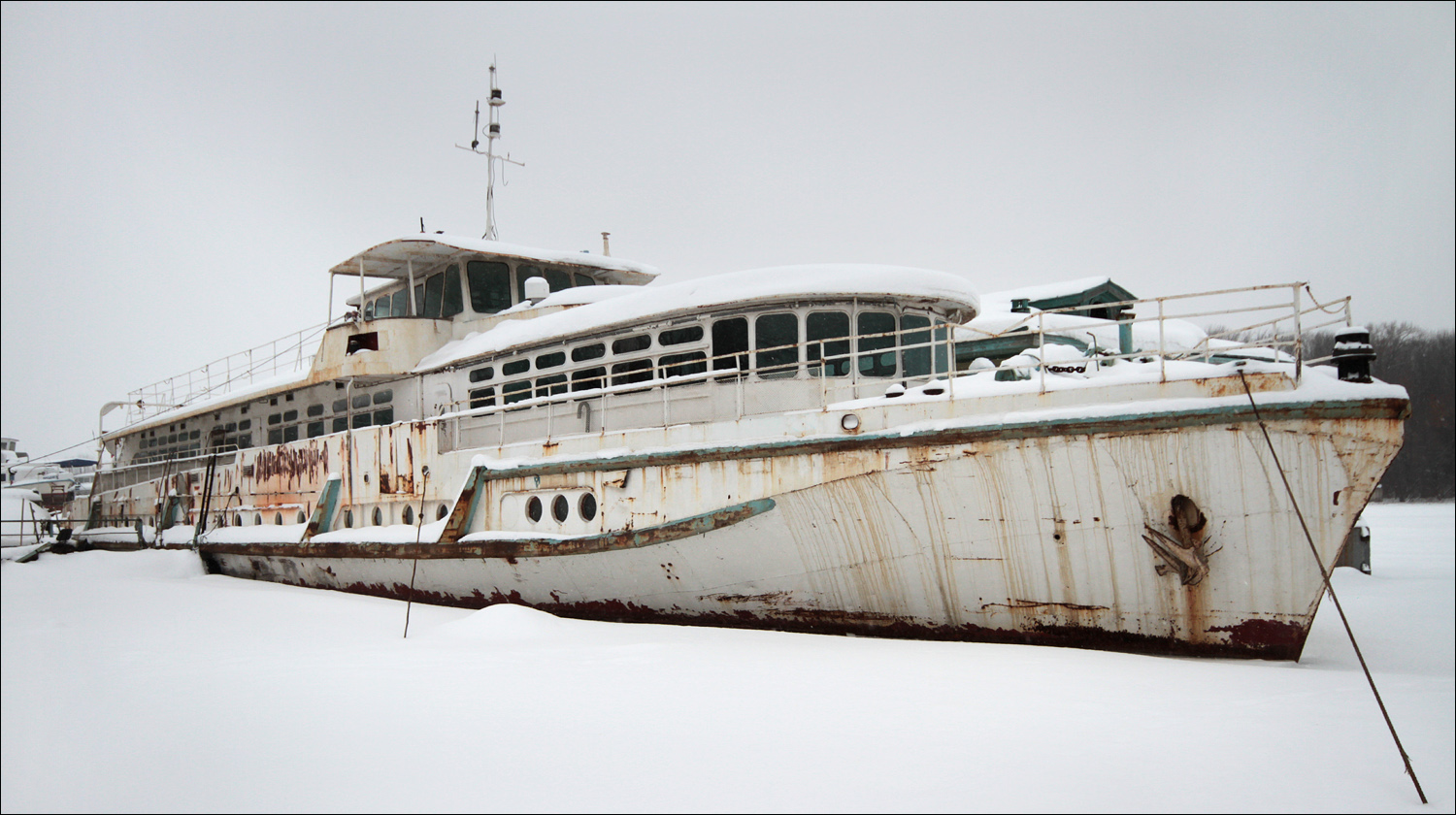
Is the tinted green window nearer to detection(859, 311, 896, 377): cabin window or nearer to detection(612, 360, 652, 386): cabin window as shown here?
detection(612, 360, 652, 386): cabin window

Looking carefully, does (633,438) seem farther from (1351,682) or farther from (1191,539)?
(1351,682)

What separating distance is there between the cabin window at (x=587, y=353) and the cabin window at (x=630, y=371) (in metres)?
0.29

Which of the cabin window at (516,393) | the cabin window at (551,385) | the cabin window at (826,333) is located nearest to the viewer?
the cabin window at (826,333)

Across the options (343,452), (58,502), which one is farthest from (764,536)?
(58,502)

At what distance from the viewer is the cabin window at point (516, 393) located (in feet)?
37.7

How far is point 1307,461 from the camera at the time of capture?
658 cm

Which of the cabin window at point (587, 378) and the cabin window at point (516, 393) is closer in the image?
the cabin window at point (587, 378)

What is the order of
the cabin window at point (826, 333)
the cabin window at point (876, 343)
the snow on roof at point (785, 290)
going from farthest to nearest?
the cabin window at point (876, 343)
the cabin window at point (826, 333)
the snow on roof at point (785, 290)

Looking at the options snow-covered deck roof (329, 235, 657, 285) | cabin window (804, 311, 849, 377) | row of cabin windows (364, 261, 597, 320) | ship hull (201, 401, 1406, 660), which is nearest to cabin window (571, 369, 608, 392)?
ship hull (201, 401, 1406, 660)

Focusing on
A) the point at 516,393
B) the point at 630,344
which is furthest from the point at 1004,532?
the point at 516,393

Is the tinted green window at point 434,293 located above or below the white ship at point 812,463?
above

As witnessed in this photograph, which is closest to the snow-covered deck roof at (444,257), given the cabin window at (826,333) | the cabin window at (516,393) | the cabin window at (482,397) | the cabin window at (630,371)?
the cabin window at (482,397)

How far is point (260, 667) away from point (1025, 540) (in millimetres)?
6367

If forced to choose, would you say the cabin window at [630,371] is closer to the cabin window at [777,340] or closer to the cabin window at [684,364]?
the cabin window at [684,364]
